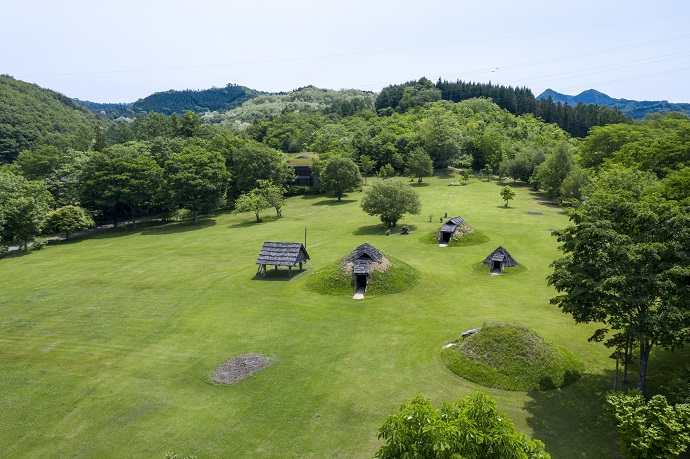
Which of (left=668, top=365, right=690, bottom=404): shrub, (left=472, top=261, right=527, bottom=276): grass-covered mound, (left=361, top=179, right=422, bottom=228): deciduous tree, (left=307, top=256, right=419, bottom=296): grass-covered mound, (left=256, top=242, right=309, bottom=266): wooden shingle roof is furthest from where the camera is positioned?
(left=361, top=179, right=422, bottom=228): deciduous tree

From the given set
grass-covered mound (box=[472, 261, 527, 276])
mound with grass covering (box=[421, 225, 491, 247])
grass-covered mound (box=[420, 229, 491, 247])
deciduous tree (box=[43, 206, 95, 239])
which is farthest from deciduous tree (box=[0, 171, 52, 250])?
grass-covered mound (box=[472, 261, 527, 276])

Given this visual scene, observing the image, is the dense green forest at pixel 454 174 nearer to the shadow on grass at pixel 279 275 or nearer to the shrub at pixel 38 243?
the shrub at pixel 38 243

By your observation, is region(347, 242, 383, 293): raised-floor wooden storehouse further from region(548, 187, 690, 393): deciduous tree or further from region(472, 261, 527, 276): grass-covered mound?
region(548, 187, 690, 393): deciduous tree

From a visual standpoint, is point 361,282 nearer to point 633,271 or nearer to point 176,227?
point 633,271

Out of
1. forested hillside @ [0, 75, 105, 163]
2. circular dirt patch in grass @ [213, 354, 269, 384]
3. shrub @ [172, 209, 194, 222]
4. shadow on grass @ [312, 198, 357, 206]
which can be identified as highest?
forested hillside @ [0, 75, 105, 163]

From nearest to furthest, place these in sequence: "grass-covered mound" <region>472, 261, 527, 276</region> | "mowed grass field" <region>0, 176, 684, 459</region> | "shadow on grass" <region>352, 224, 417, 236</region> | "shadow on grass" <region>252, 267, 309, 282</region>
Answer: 1. "mowed grass field" <region>0, 176, 684, 459</region>
2. "grass-covered mound" <region>472, 261, 527, 276</region>
3. "shadow on grass" <region>252, 267, 309, 282</region>
4. "shadow on grass" <region>352, 224, 417, 236</region>
